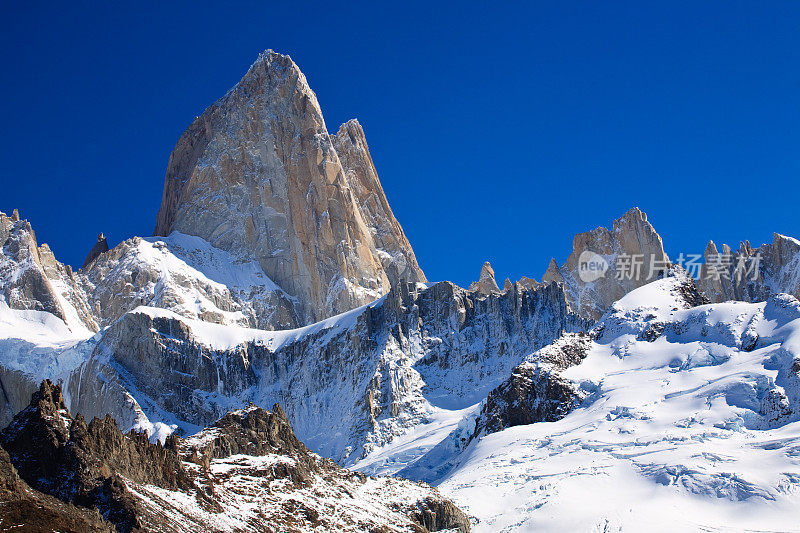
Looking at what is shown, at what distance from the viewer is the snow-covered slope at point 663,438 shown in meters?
112

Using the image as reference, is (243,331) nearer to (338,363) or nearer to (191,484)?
(338,363)

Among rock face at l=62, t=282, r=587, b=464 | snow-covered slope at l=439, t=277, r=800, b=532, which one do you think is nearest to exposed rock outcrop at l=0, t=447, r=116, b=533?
snow-covered slope at l=439, t=277, r=800, b=532

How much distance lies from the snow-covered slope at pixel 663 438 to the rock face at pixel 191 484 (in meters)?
14.1

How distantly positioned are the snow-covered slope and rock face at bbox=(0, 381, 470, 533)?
1406 cm

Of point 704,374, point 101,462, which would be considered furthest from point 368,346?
point 101,462

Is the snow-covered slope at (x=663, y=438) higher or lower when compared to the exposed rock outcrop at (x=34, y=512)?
higher

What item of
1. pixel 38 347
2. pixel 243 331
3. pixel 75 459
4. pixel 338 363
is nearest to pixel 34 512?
pixel 75 459

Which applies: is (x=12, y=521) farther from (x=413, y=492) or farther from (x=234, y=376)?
→ (x=234, y=376)

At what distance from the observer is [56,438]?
7450cm

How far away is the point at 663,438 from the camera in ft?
427

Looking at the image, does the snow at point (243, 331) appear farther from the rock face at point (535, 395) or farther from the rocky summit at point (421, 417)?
the rock face at point (535, 395)

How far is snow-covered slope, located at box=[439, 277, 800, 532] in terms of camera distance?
111500mm

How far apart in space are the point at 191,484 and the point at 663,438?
6569 centimetres

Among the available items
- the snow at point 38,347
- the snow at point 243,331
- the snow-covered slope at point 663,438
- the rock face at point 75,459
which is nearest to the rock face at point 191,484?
the rock face at point 75,459
